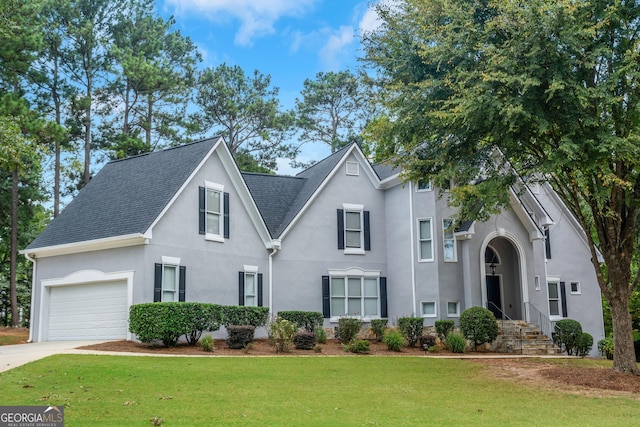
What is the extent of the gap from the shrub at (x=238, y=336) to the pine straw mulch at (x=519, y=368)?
0.21m

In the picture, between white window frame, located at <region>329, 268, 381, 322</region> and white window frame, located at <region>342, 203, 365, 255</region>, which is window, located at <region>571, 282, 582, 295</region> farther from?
white window frame, located at <region>342, 203, 365, 255</region>

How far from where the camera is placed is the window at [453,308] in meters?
24.1

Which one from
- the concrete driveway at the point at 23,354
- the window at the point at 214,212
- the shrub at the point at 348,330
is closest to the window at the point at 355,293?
the shrub at the point at 348,330

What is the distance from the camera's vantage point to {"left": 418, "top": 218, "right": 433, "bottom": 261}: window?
80.4 ft

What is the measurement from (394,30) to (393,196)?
10290 millimetres

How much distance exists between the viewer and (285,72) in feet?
138

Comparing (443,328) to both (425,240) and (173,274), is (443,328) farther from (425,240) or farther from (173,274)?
(173,274)

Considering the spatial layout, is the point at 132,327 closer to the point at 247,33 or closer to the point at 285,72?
the point at 247,33

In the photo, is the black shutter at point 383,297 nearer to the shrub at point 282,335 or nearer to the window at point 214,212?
the window at point 214,212

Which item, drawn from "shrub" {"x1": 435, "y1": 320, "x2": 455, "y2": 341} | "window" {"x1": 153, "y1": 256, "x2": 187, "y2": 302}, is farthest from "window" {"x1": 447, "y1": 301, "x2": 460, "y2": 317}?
"window" {"x1": 153, "y1": 256, "x2": 187, "y2": 302}

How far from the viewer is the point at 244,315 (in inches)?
832

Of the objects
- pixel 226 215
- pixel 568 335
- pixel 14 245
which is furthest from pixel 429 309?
pixel 14 245

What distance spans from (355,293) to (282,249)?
3.39m

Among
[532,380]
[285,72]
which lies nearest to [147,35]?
[285,72]
